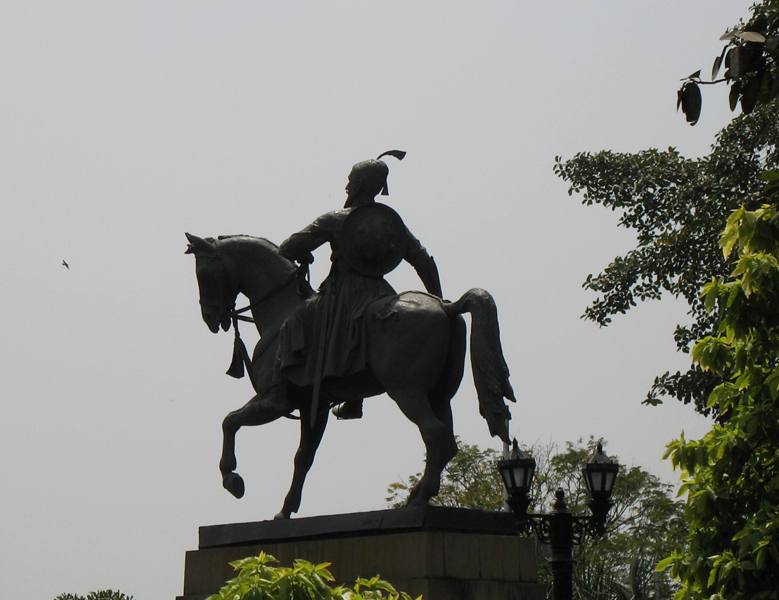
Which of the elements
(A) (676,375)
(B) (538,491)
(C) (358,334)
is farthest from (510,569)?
(B) (538,491)

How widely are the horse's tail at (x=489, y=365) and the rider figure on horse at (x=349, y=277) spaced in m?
0.96

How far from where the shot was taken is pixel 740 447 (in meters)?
10.5

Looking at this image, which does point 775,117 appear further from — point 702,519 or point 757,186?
point 702,519

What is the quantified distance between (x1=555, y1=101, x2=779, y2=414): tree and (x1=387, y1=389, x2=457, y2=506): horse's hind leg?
27.7 ft

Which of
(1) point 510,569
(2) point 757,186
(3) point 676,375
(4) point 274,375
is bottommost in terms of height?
(1) point 510,569

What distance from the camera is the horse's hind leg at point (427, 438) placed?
11172mm

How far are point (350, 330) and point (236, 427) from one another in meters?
1.30

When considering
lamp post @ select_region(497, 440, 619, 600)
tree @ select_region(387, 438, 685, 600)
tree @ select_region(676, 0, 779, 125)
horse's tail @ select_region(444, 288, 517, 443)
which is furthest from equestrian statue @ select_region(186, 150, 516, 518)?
tree @ select_region(387, 438, 685, 600)

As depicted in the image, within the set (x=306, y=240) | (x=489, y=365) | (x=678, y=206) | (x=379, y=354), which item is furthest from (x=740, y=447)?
(x=678, y=206)

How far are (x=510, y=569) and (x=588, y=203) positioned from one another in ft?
35.5

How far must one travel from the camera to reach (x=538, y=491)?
34562mm

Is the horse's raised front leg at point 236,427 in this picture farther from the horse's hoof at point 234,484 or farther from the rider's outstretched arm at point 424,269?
the rider's outstretched arm at point 424,269

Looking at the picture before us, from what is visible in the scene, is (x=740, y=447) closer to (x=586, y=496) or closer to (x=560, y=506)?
(x=560, y=506)

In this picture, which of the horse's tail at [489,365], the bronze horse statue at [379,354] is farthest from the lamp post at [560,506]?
the horse's tail at [489,365]
